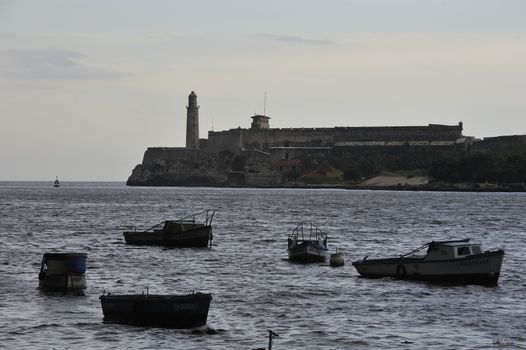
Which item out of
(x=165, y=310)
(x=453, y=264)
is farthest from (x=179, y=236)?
(x=165, y=310)

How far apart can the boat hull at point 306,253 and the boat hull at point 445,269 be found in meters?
7.40

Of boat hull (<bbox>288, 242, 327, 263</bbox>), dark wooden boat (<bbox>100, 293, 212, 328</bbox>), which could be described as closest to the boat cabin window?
boat hull (<bbox>288, 242, 327, 263</bbox>)

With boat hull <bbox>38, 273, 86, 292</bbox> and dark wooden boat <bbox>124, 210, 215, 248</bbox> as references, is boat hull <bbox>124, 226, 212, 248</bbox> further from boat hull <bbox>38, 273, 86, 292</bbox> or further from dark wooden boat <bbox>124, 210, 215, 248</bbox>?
boat hull <bbox>38, 273, 86, 292</bbox>

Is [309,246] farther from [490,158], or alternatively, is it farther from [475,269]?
[490,158]

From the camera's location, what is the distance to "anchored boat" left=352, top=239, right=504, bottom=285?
39219 millimetres

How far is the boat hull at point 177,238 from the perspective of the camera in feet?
189

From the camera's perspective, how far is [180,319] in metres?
27.8

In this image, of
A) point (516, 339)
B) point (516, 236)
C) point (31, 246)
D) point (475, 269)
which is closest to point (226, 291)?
point (475, 269)

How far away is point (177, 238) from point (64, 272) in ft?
74.1

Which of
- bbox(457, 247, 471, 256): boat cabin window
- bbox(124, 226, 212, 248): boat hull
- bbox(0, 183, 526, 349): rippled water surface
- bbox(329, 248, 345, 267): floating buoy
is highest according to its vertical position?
bbox(457, 247, 471, 256): boat cabin window

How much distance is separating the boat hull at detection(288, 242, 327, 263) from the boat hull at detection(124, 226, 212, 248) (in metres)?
9.06

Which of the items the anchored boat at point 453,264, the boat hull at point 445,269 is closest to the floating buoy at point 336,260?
the boat hull at point 445,269

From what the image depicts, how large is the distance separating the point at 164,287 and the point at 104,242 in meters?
26.0

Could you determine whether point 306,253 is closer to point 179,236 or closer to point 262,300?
point 179,236
